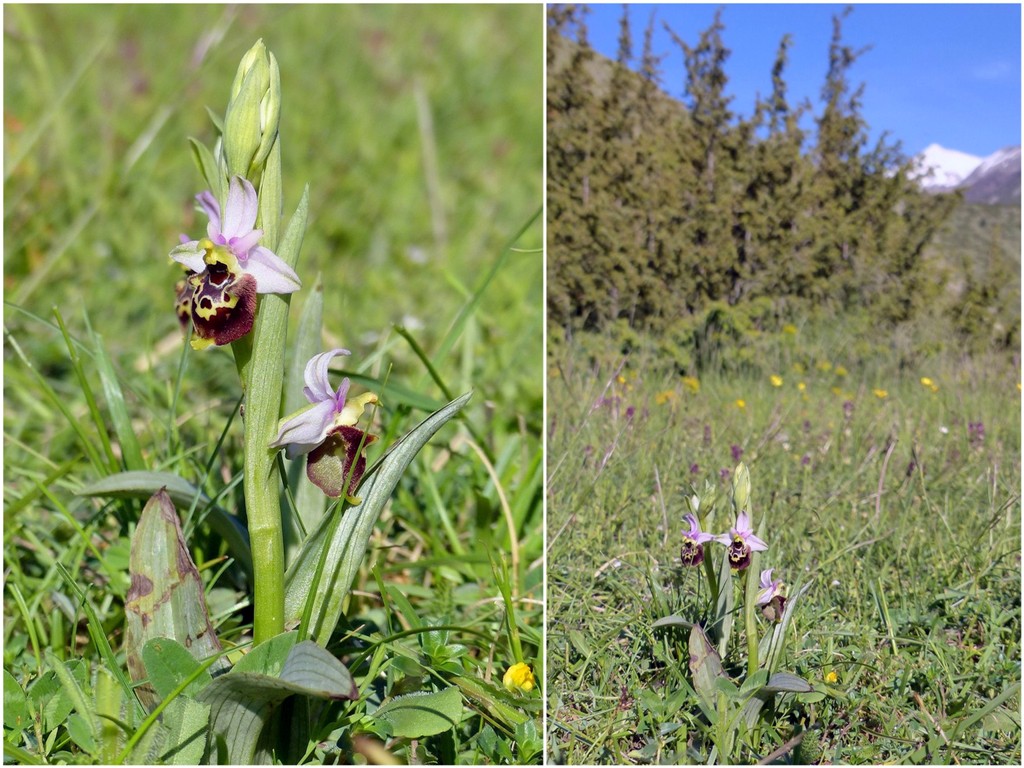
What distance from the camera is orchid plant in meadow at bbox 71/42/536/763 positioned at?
0.97m

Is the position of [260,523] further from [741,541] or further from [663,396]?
[663,396]

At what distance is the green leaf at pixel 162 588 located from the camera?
1.10 meters

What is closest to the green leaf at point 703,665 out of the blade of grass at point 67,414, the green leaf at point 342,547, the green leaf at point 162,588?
the green leaf at point 342,547

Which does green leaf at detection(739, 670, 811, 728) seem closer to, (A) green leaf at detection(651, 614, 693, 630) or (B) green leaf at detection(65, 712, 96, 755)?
(A) green leaf at detection(651, 614, 693, 630)

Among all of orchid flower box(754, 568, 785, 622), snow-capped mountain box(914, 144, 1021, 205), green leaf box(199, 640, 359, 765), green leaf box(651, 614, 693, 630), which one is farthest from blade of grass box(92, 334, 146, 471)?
snow-capped mountain box(914, 144, 1021, 205)

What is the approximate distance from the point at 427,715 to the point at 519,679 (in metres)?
0.16

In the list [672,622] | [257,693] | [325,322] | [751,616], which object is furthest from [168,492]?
[325,322]

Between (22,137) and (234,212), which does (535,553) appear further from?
(22,137)

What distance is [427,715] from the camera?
3.58 feet

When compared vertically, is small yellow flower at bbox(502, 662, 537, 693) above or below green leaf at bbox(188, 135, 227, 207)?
below

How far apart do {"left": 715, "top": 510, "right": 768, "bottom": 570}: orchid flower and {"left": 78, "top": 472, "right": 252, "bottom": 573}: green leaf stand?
2.21 feet

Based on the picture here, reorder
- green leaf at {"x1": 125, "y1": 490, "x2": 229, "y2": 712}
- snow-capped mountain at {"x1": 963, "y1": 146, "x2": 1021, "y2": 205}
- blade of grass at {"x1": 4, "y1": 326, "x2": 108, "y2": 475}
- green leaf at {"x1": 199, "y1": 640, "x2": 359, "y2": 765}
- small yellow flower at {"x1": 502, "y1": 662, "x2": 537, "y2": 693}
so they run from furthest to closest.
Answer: snow-capped mountain at {"x1": 963, "y1": 146, "x2": 1021, "y2": 205} → blade of grass at {"x1": 4, "y1": 326, "x2": 108, "y2": 475} → small yellow flower at {"x1": 502, "y1": 662, "x2": 537, "y2": 693} → green leaf at {"x1": 125, "y1": 490, "x2": 229, "y2": 712} → green leaf at {"x1": 199, "y1": 640, "x2": 359, "y2": 765}

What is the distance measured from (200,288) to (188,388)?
1081 millimetres

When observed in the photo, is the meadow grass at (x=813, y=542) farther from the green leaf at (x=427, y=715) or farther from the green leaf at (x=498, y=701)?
the green leaf at (x=427, y=715)
